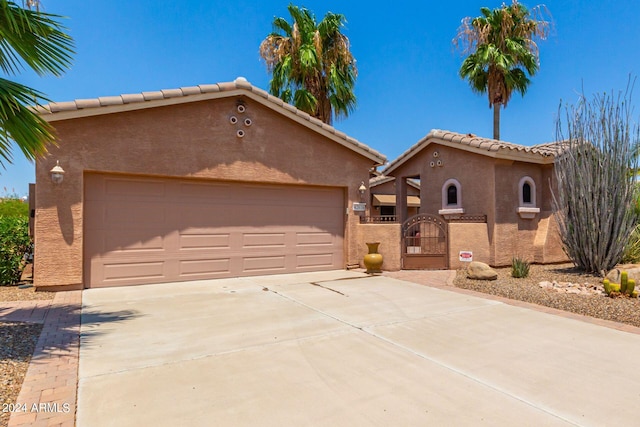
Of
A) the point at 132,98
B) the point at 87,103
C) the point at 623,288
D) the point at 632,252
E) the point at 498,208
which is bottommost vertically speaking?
the point at 623,288

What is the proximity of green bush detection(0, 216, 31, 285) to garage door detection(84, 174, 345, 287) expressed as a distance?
76.9 inches

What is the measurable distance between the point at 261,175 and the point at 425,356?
24.7 feet

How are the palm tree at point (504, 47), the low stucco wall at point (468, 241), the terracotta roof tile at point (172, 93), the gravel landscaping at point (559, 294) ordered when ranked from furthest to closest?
1. the palm tree at point (504, 47)
2. the low stucco wall at point (468, 241)
3. the terracotta roof tile at point (172, 93)
4. the gravel landscaping at point (559, 294)

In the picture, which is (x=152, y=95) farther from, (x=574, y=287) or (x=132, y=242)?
(x=574, y=287)

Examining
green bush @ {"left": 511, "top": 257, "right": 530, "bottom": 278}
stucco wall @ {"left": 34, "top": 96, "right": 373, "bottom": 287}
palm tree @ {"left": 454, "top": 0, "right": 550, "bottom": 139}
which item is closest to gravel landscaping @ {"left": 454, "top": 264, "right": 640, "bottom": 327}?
green bush @ {"left": 511, "top": 257, "right": 530, "bottom": 278}

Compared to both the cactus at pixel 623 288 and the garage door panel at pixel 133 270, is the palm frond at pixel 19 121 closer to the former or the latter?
the garage door panel at pixel 133 270

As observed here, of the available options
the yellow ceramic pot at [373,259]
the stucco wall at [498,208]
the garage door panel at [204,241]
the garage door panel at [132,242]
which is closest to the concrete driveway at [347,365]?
the garage door panel at [132,242]

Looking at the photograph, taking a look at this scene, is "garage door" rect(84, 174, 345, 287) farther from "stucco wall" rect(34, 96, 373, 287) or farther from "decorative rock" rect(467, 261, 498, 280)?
"decorative rock" rect(467, 261, 498, 280)

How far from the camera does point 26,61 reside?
17.5 feet

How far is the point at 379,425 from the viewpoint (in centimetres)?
323

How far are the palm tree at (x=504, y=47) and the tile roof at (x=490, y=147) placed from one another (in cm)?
661

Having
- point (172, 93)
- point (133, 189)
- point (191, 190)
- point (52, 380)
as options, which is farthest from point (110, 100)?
point (52, 380)

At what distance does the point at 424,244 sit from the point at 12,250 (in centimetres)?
1215

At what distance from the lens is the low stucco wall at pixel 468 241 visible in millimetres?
12797
